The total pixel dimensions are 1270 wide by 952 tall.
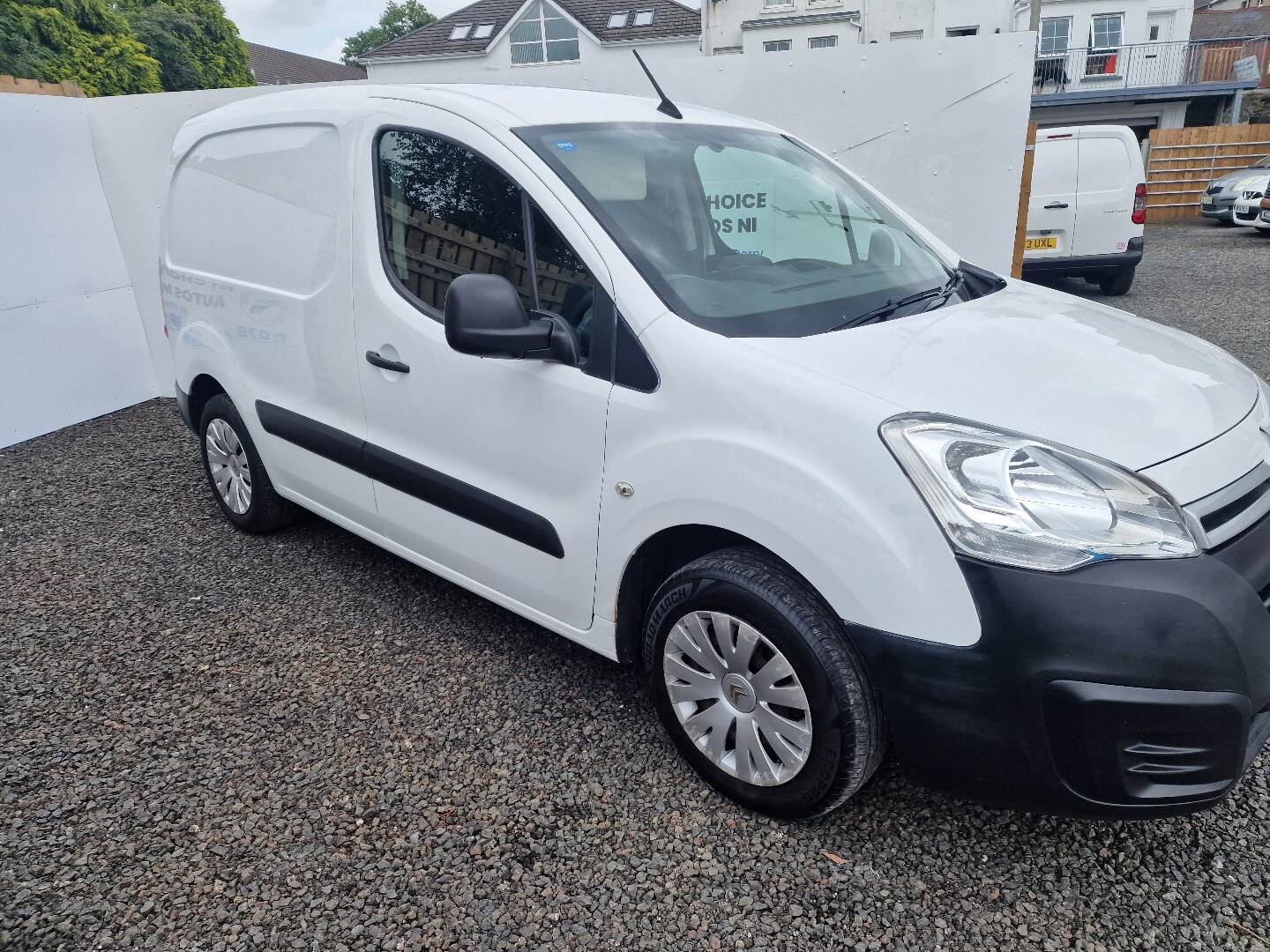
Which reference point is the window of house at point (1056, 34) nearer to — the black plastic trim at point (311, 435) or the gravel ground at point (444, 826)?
the black plastic trim at point (311, 435)

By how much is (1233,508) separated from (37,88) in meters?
7.48

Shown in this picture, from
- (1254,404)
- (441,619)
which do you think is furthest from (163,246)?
(1254,404)

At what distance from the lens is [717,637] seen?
2189 mm

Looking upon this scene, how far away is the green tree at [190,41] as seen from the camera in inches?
1393

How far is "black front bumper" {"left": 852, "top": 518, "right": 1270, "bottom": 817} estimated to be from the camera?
5.55 feet

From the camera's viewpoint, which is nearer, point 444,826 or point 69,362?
point 444,826

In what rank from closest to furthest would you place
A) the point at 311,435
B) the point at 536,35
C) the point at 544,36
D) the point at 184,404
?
the point at 311,435 → the point at 184,404 → the point at 544,36 → the point at 536,35

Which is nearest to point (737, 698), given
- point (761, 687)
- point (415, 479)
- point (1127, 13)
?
point (761, 687)

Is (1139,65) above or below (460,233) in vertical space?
above

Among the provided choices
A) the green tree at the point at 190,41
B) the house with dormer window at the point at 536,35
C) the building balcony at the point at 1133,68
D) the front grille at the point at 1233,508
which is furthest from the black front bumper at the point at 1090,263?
the green tree at the point at 190,41

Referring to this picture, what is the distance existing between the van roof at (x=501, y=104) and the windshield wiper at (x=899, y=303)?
3.20ft

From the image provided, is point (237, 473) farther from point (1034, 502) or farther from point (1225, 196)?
point (1225, 196)

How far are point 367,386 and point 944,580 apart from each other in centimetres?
201

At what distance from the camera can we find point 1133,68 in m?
27.4
